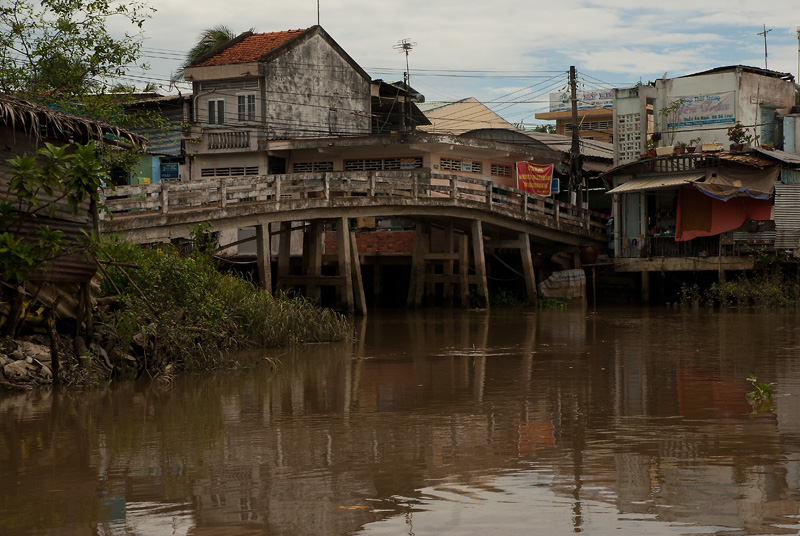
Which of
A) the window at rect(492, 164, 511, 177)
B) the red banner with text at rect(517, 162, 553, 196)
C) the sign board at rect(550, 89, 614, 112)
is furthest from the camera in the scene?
the sign board at rect(550, 89, 614, 112)

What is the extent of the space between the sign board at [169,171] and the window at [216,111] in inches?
67.0

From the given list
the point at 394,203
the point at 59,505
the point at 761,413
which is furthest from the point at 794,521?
the point at 394,203

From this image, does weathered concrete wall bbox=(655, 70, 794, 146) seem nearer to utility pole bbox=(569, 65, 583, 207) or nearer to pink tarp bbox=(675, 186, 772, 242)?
pink tarp bbox=(675, 186, 772, 242)

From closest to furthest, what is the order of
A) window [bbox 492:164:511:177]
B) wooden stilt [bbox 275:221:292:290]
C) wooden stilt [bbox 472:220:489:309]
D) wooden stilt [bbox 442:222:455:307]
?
1. wooden stilt [bbox 275:221:292:290]
2. wooden stilt [bbox 472:220:489:309]
3. wooden stilt [bbox 442:222:455:307]
4. window [bbox 492:164:511:177]

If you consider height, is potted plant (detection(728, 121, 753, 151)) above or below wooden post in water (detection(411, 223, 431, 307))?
above

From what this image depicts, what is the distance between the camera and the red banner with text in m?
30.3

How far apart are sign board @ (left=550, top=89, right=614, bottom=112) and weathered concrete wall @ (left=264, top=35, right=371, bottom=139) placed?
24487 mm

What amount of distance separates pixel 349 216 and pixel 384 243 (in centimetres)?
614

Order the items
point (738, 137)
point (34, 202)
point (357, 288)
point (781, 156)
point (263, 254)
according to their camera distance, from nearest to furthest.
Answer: point (34, 202) → point (263, 254) → point (357, 288) → point (781, 156) → point (738, 137)

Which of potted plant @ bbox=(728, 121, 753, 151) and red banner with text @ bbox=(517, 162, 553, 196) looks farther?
red banner with text @ bbox=(517, 162, 553, 196)

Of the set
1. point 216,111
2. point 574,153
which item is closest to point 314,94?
point 216,111

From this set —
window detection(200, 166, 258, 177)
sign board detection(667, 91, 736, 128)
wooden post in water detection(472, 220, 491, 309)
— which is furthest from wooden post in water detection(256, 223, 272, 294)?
sign board detection(667, 91, 736, 128)

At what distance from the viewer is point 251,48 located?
30.6 m

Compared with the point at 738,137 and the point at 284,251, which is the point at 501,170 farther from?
the point at 284,251
